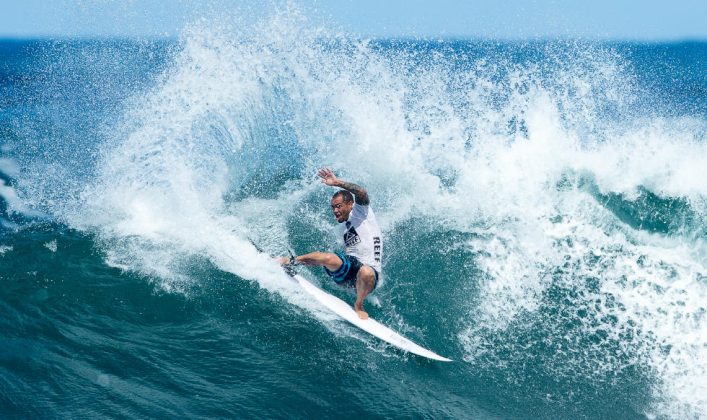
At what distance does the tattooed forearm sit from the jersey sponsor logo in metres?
0.40

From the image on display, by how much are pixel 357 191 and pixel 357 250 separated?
912 millimetres

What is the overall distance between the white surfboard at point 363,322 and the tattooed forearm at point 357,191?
160 centimetres

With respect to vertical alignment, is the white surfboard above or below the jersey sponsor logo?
below

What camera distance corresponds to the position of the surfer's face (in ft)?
25.4

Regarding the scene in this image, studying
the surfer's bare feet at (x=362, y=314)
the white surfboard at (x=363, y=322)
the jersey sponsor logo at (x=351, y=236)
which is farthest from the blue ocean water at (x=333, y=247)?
the jersey sponsor logo at (x=351, y=236)

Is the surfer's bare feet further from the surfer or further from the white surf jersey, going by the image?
the white surf jersey

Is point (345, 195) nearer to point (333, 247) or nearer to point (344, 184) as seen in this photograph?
point (344, 184)

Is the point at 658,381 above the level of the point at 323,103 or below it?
below

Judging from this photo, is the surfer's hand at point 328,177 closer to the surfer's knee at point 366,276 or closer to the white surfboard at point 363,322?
the surfer's knee at point 366,276

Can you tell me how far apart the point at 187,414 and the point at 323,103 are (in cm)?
907

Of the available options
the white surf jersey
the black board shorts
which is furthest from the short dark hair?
the black board shorts

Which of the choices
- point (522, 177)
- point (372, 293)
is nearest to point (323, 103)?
point (522, 177)

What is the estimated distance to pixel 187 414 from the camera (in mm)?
6121

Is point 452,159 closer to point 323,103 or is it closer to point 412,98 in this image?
point 412,98
